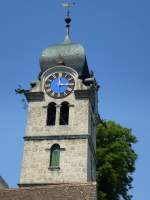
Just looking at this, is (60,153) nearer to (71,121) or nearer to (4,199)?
(71,121)

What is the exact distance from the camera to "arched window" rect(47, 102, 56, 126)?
37.2m

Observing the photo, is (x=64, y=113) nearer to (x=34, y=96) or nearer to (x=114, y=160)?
(x=34, y=96)

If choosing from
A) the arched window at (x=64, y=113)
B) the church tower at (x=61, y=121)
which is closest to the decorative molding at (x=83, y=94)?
the church tower at (x=61, y=121)

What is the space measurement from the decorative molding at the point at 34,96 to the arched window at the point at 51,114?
2.42ft

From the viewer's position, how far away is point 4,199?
28094mm

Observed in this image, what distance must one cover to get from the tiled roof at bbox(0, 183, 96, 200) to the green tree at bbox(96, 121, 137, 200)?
906 centimetres

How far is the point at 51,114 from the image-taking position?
37562mm

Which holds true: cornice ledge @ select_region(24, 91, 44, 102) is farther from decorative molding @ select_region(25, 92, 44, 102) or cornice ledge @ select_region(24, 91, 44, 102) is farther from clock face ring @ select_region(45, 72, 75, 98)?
clock face ring @ select_region(45, 72, 75, 98)

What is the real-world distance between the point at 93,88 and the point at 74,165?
516 centimetres

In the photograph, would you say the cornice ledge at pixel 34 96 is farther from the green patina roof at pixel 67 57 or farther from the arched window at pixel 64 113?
the green patina roof at pixel 67 57

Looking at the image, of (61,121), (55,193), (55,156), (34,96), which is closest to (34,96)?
(34,96)

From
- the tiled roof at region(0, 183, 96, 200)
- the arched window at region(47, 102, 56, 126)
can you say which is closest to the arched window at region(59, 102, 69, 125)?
the arched window at region(47, 102, 56, 126)

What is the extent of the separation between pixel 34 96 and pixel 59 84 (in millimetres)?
1671

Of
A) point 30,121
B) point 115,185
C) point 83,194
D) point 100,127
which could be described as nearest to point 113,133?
point 100,127
